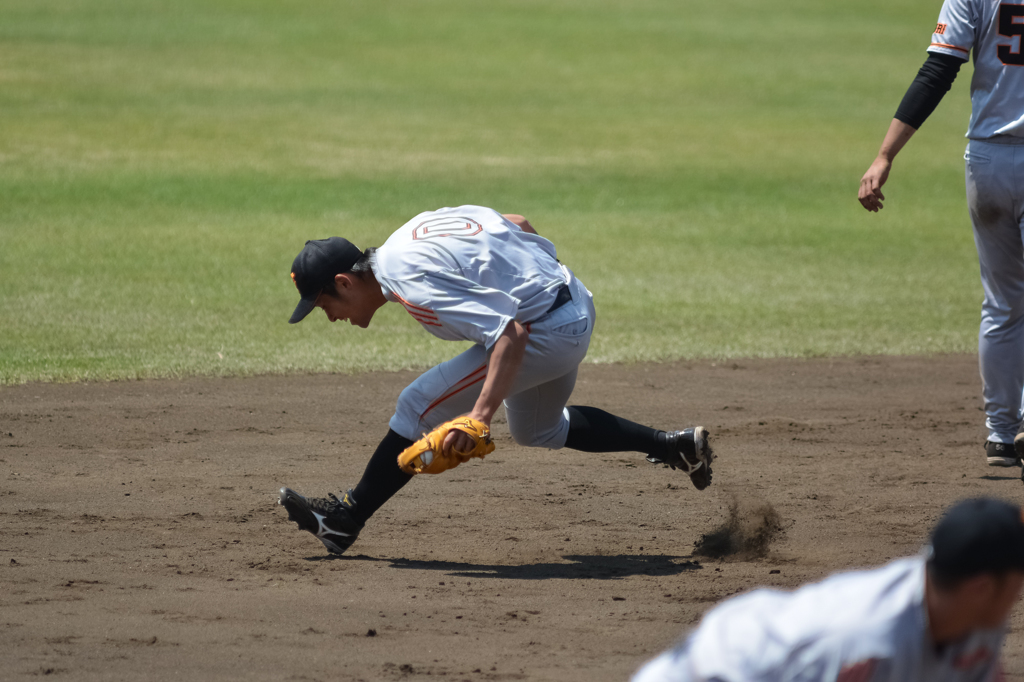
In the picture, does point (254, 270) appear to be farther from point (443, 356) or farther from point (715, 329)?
point (715, 329)

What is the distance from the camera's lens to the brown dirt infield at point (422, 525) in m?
3.98

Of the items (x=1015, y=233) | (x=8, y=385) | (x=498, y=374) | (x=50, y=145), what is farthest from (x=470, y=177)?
(x=498, y=374)

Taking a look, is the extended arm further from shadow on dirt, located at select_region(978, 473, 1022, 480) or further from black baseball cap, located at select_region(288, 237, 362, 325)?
black baseball cap, located at select_region(288, 237, 362, 325)

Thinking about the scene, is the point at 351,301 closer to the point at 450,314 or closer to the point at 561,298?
the point at 450,314

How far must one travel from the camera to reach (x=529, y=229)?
17.4 feet

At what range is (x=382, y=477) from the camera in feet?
16.1

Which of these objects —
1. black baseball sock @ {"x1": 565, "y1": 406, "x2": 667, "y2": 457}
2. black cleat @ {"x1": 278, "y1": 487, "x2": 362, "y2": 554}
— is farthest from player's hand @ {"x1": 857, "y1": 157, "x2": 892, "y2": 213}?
black cleat @ {"x1": 278, "y1": 487, "x2": 362, "y2": 554}

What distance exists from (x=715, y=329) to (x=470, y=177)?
9167 millimetres

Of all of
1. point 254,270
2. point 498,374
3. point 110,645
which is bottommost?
point 254,270

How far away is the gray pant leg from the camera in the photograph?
5750mm

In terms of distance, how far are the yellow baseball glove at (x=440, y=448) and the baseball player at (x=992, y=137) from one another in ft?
8.40

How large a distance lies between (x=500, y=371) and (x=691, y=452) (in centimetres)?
121

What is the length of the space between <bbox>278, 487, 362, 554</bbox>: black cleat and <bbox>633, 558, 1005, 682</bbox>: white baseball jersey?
120 inches

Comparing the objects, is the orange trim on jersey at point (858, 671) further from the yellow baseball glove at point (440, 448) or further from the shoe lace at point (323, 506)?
the shoe lace at point (323, 506)
